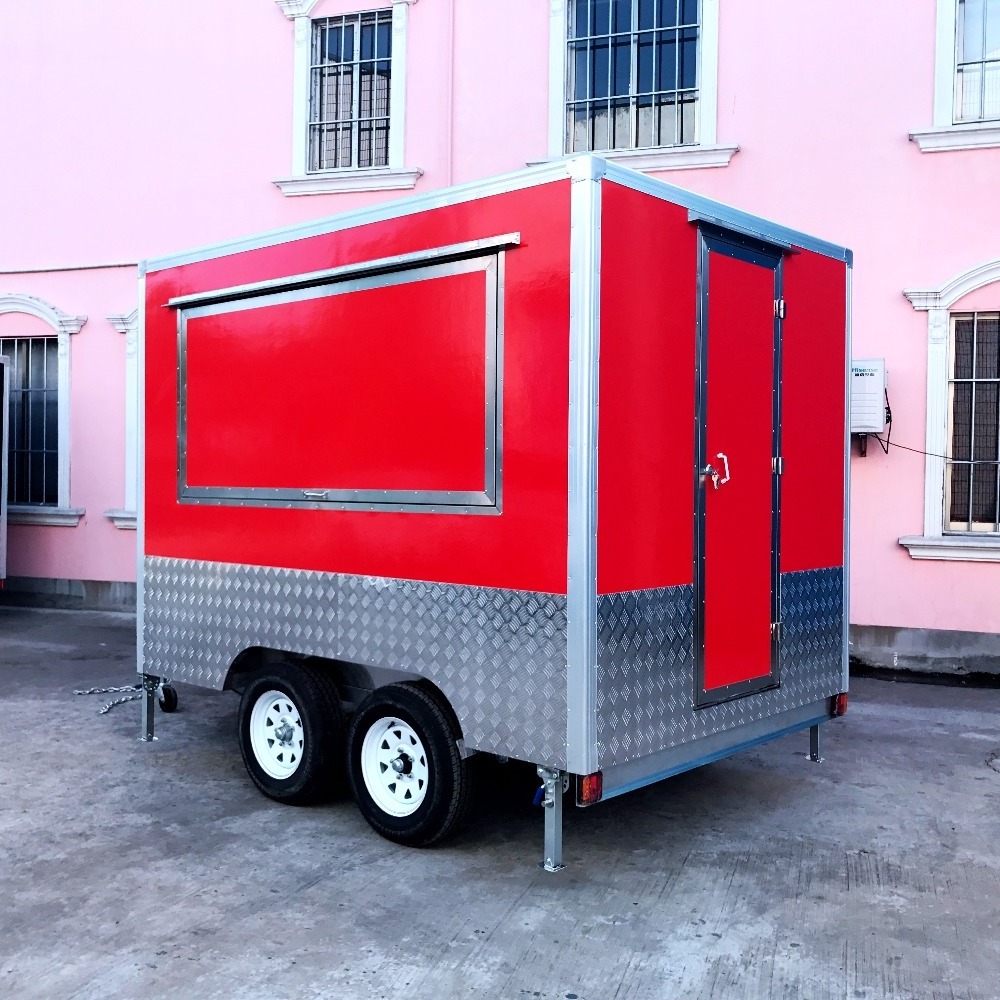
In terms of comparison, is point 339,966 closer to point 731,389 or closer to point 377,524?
point 377,524

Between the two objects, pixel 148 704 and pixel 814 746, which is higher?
pixel 148 704

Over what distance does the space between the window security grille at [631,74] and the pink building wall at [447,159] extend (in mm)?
313

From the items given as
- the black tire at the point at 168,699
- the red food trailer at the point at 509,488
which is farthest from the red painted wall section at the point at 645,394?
the black tire at the point at 168,699

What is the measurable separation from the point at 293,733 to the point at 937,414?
621cm

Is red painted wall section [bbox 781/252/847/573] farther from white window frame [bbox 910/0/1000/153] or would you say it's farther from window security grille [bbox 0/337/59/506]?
window security grille [bbox 0/337/59/506]

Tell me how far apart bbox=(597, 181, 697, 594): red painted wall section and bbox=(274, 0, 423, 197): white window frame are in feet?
22.6

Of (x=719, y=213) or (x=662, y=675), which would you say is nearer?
(x=662, y=675)

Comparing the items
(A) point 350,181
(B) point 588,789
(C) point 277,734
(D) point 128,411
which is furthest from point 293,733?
(D) point 128,411

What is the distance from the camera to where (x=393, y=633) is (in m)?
5.18

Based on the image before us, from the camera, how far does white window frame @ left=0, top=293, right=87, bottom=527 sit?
1281 cm

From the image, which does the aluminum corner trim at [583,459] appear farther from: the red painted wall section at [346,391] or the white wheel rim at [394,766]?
the white wheel rim at [394,766]

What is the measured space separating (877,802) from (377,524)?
302cm


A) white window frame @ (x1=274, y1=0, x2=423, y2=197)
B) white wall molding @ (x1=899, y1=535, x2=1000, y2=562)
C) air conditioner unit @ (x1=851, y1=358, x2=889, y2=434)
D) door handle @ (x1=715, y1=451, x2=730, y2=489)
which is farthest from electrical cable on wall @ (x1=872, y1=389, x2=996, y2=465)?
white window frame @ (x1=274, y1=0, x2=423, y2=197)

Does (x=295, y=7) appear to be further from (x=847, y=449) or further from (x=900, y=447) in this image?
(x=847, y=449)
